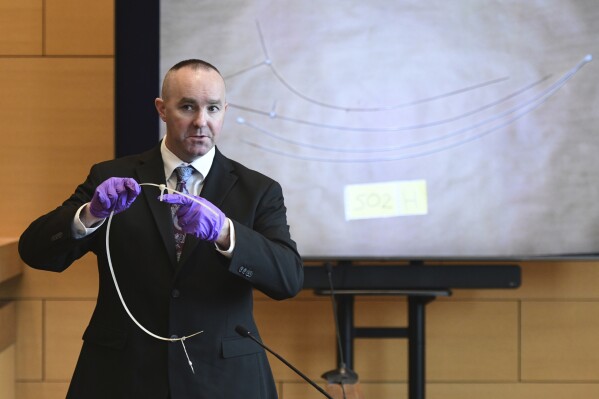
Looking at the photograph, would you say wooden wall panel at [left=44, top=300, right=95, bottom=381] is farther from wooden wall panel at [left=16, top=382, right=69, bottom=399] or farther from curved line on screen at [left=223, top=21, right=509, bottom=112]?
curved line on screen at [left=223, top=21, right=509, bottom=112]

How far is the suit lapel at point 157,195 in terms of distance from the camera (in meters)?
1.76

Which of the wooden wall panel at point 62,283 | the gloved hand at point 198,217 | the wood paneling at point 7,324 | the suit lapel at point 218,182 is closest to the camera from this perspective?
the gloved hand at point 198,217

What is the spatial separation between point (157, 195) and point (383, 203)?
1.43 meters

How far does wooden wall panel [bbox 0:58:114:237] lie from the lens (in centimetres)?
336

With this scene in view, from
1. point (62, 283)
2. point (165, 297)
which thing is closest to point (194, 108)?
point (165, 297)

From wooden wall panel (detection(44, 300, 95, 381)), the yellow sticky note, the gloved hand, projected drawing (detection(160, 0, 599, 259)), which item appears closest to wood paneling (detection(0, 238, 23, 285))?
wooden wall panel (detection(44, 300, 95, 381))

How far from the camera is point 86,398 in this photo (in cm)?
176

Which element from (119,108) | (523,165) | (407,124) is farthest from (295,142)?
(523,165)

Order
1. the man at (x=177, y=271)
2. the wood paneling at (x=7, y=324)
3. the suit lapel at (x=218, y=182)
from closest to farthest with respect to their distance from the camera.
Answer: the man at (x=177, y=271) < the suit lapel at (x=218, y=182) < the wood paneling at (x=7, y=324)

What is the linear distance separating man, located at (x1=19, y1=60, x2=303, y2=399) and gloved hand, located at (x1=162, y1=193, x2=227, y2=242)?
0.07ft

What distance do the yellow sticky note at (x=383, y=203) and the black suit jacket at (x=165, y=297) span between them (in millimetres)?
1317

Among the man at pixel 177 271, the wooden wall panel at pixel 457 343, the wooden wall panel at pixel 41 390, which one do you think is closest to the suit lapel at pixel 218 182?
the man at pixel 177 271

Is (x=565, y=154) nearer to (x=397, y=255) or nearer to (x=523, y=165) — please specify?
(x=523, y=165)

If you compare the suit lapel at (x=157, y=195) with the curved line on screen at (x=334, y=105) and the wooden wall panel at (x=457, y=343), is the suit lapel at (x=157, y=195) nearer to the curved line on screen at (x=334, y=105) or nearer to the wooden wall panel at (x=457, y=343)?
the curved line on screen at (x=334, y=105)
